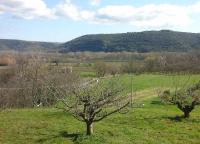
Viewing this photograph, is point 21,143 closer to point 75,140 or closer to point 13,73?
point 75,140

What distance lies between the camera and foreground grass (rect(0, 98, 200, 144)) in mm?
18734

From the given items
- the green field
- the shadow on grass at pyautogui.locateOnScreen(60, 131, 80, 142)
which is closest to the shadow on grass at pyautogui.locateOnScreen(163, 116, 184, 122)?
the green field

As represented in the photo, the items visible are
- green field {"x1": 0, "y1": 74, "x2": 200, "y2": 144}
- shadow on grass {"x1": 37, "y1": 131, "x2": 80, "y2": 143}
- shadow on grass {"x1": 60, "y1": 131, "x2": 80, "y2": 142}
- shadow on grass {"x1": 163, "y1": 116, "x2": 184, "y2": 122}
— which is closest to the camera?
shadow on grass {"x1": 37, "y1": 131, "x2": 80, "y2": 143}

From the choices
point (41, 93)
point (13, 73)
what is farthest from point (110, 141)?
point (13, 73)

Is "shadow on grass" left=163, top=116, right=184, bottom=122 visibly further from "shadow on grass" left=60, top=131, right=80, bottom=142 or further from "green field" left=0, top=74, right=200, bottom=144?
"shadow on grass" left=60, top=131, right=80, bottom=142

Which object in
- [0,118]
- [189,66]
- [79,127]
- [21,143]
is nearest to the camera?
[21,143]

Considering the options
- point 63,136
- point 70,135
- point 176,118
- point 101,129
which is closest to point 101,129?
point 101,129

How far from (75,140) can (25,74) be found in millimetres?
39139

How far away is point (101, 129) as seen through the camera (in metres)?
20.7

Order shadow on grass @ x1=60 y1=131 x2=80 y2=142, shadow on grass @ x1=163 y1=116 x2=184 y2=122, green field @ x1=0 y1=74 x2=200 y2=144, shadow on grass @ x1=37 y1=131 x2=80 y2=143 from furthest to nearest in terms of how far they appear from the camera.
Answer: shadow on grass @ x1=163 y1=116 x2=184 y2=122 < green field @ x1=0 y1=74 x2=200 y2=144 < shadow on grass @ x1=60 y1=131 x2=80 y2=142 < shadow on grass @ x1=37 y1=131 x2=80 y2=143

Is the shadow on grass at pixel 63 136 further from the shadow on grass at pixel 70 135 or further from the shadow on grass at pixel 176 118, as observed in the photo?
the shadow on grass at pixel 176 118

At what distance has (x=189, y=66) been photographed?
308ft

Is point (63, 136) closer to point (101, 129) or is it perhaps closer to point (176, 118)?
point (101, 129)

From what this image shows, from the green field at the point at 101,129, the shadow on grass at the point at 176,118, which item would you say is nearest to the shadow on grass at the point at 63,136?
the green field at the point at 101,129
